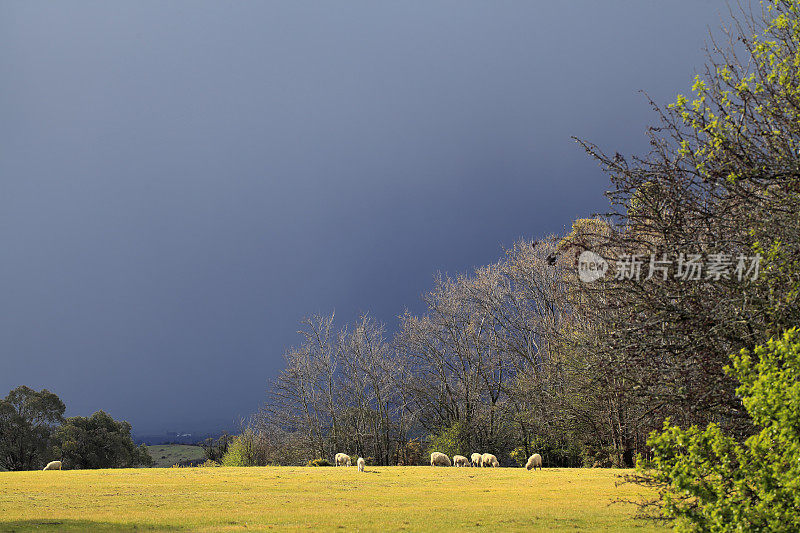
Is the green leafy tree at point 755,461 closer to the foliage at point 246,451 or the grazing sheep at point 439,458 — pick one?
the grazing sheep at point 439,458

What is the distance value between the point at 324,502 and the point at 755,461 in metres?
13.2

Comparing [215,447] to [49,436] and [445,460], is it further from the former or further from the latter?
[445,460]

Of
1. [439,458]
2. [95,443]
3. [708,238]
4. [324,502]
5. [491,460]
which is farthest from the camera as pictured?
[95,443]

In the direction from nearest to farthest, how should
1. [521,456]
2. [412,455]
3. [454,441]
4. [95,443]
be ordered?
[454,441]
[521,456]
[412,455]
[95,443]

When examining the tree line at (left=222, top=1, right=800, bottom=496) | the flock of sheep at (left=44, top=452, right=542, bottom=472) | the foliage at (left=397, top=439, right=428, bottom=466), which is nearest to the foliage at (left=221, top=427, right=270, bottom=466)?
the foliage at (left=397, top=439, right=428, bottom=466)

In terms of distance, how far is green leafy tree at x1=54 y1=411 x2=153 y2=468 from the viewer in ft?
163

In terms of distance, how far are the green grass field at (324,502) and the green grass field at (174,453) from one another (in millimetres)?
49020

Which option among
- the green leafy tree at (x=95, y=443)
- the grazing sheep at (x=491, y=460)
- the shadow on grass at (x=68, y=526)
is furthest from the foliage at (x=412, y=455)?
the shadow on grass at (x=68, y=526)

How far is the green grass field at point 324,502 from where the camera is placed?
14.3m

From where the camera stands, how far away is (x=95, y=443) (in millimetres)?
50812

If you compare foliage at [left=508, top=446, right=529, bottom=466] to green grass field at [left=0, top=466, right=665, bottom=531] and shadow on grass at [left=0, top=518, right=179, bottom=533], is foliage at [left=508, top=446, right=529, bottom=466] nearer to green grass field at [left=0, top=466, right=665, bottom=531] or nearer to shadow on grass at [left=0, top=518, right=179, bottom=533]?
green grass field at [left=0, top=466, right=665, bottom=531]

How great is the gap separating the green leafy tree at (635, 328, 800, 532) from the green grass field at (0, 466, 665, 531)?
5.50m

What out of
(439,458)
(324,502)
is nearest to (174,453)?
(439,458)

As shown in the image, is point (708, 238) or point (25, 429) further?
point (25, 429)
